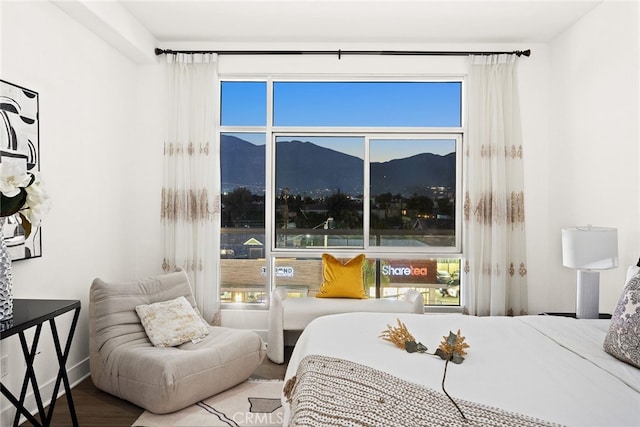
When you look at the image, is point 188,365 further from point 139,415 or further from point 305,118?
point 305,118

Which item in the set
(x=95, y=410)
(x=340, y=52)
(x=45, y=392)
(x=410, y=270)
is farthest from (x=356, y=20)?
(x=45, y=392)

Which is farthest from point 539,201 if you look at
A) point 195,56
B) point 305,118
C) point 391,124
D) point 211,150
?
point 195,56

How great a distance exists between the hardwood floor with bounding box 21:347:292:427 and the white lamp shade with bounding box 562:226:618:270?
3.03m

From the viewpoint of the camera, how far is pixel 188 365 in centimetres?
267

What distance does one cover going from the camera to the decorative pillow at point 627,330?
1.77m

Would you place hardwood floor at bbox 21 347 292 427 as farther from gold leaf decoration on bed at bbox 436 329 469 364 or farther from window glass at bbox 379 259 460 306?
window glass at bbox 379 259 460 306

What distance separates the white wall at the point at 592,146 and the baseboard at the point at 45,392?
398 centimetres

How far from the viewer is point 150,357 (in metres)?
2.68

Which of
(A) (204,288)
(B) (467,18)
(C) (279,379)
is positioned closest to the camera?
(C) (279,379)

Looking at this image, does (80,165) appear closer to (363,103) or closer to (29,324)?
(29,324)

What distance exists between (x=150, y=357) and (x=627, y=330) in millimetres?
2595

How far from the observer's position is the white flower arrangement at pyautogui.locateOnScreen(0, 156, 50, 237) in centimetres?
192

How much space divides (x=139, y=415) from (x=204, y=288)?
150 centimetres

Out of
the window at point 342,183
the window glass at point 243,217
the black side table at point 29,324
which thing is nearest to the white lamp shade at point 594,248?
the window at point 342,183
